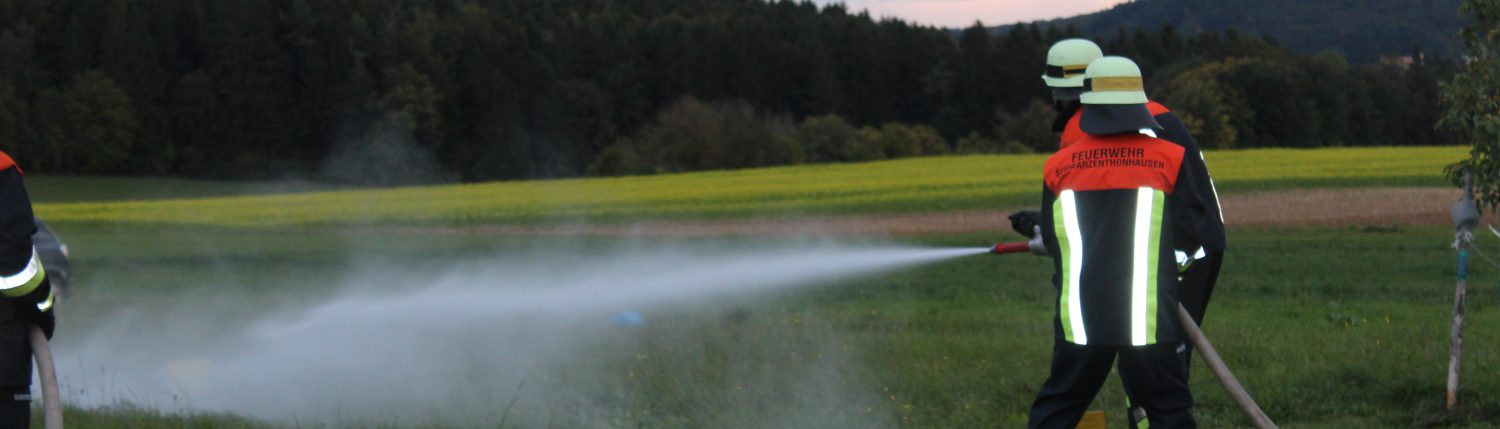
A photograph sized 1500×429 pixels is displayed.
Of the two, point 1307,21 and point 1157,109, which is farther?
point 1307,21

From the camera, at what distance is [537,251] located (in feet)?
81.6

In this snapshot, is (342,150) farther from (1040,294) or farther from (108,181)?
(1040,294)

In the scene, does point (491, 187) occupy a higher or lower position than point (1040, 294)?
lower

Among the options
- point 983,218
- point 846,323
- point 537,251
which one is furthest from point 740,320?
point 983,218

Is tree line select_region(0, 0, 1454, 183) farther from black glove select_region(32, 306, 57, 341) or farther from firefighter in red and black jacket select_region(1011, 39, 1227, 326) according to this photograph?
black glove select_region(32, 306, 57, 341)

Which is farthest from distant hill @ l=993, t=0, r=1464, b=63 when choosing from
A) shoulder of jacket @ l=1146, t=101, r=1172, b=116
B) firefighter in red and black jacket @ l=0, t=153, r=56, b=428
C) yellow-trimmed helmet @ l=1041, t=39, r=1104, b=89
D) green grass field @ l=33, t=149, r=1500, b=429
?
firefighter in red and black jacket @ l=0, t=153, r=56, b=428

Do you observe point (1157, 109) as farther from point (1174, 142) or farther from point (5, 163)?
point (5, 163)

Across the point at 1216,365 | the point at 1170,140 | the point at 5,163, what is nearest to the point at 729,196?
the point at 1170,140

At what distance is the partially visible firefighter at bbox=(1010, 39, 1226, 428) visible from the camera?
17.4 feet

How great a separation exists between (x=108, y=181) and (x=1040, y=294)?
58.3 metres

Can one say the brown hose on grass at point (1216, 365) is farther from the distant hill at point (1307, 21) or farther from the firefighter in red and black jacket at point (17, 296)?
the distant hill at point (1307, 21)

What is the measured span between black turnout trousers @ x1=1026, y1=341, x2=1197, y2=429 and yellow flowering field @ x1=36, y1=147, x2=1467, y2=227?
2780 centimetres

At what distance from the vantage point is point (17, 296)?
213 inches

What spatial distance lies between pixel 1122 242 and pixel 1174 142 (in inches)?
41.0
